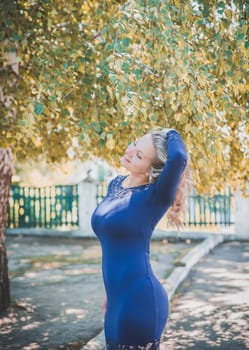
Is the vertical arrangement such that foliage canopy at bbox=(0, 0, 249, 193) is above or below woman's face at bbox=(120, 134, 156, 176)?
above


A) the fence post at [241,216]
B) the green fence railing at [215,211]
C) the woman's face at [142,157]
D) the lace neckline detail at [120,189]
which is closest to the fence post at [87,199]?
the green fence railing at [215,211]

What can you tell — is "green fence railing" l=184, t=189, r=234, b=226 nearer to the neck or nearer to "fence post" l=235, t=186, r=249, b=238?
"fence post" l=235, t=186, r=249, b=238

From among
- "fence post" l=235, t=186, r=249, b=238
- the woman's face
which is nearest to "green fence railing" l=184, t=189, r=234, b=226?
"fence post" l=235, t=186, r=249, b=238

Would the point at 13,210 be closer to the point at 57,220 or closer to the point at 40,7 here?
the point at 57,220

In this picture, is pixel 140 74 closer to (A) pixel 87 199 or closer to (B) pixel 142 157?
(B) pixel 142 157

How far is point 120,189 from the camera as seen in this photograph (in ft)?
12.0

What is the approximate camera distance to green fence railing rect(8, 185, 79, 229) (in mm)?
18062

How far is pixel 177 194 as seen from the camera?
361cm

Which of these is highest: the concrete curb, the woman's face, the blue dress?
the woman's face

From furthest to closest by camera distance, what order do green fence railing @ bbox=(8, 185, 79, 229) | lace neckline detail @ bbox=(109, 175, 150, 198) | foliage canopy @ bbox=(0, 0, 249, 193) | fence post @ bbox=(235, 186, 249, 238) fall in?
1. green fence railing @ bbox=(8, 185, 79, 229)
2. fence post @ bbox=(235, 186, 249, 238)
3. foliage canopy @ bbox=(0, 0, 249, 193)
4. lace neckline detail @ bbox=(109, 175, 150, 198)

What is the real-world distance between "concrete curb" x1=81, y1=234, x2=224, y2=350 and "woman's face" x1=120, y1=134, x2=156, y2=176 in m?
3.05

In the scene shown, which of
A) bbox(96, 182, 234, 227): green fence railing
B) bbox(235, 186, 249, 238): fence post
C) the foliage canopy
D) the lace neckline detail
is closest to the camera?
the lace neckline detail

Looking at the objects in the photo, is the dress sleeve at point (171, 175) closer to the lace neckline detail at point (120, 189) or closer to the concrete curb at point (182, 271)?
the lace neckline detail at point (120, 189)

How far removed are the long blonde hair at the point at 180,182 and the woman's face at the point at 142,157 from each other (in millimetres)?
31
